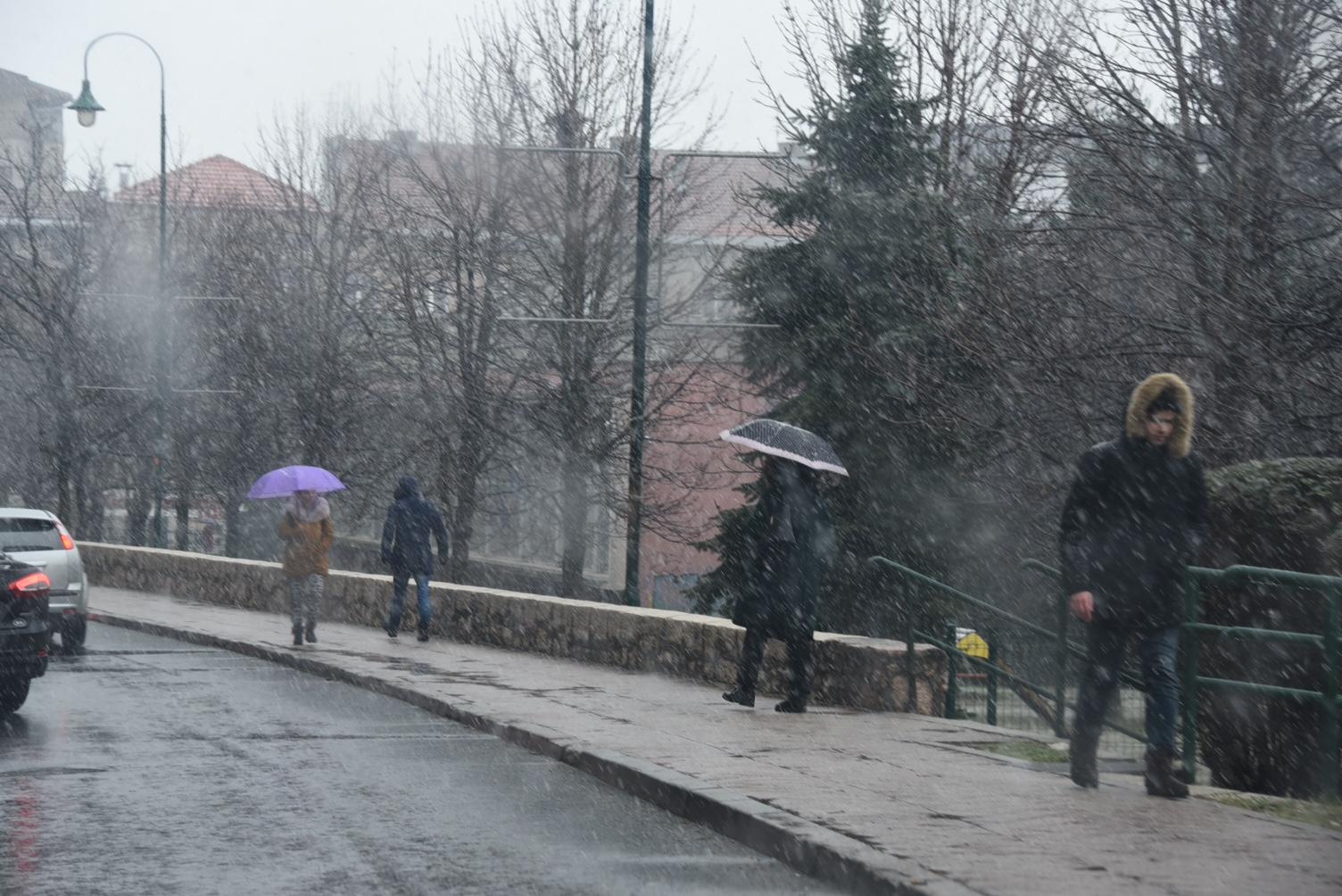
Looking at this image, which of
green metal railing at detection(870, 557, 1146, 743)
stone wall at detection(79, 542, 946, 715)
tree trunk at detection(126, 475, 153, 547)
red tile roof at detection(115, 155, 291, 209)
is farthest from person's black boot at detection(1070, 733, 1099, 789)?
tree trunk at detection(126, 475, 153, 547)

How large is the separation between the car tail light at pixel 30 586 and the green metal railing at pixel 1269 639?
7.00 m

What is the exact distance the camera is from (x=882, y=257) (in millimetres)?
23656

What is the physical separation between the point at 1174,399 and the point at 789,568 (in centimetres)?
401

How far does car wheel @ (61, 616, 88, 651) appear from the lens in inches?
661

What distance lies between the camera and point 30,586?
37.1 feet

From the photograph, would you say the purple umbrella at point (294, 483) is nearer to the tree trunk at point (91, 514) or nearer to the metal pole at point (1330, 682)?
the metal pole at point (1330, 682)

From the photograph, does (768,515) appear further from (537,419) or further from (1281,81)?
(537,419)

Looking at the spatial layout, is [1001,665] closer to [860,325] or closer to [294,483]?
[294,483]

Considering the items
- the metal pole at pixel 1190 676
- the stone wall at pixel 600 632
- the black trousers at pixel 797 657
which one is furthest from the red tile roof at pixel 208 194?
the metal pole at pixel 1190 676

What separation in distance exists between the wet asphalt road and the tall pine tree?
1178cm

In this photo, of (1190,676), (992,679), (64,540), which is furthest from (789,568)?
(64,540)

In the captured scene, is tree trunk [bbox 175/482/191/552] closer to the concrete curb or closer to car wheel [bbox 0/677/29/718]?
car wheel [bbox 0/677/29/718]

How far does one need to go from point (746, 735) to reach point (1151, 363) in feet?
27.4

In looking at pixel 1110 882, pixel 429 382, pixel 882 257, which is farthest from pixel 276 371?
pixel 1110 882
